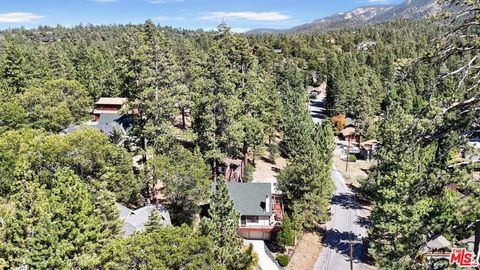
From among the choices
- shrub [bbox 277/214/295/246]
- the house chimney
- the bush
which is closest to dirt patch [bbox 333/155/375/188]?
the house chimney

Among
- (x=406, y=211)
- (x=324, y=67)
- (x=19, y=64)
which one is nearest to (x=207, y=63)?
(x=406, y=211)

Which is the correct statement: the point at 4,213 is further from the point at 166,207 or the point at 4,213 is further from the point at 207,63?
the point at 207,63

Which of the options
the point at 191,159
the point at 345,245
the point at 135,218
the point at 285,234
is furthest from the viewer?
the point at 345,245

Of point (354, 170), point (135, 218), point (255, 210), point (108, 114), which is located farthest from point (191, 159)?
point (354, 170)

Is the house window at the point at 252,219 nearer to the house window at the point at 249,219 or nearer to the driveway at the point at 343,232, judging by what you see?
the house window at the point at 249,219


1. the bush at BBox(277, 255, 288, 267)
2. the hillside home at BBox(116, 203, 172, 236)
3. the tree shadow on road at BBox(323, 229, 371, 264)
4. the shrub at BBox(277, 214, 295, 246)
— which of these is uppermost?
the hillside home at BBox(116, 203, 172, 236)

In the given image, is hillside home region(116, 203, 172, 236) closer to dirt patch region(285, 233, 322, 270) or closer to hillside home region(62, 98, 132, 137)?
dirt patch region(285, 233, 322, 270)

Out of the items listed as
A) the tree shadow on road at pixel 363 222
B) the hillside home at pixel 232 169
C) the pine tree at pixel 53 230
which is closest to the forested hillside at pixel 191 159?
the pine tree at pixel 53 230

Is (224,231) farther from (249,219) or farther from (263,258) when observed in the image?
(249,219)
